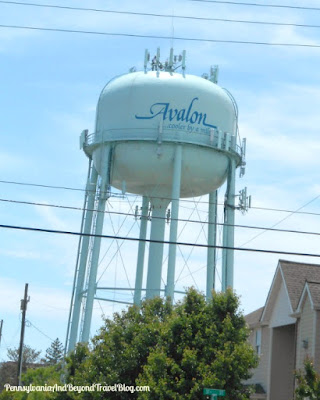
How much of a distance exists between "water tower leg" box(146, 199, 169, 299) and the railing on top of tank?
341 centimetres

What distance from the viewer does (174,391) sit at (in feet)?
75.9

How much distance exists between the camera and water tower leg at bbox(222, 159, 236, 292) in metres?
34.8

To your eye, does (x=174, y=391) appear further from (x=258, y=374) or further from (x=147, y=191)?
(x=147, y=191)

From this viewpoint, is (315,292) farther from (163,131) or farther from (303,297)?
(163,131)

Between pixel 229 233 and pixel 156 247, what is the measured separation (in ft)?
13.0

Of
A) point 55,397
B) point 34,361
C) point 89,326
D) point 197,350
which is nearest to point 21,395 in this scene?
point 89,326

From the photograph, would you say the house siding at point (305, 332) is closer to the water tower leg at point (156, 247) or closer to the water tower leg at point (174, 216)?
the water tower leg at point (174, 216)

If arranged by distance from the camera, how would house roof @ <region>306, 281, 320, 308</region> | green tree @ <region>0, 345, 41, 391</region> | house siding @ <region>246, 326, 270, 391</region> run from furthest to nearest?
green tree @ <region>0, 345, 41, 391</region> → house siding @ <region>246, 326, 270, 391</region> → house roof @ <region>306, 281, 320, 308</region>

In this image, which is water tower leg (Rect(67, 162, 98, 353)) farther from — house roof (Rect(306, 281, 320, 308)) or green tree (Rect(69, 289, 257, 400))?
house roof (Rect(306, 281, 320, 308))

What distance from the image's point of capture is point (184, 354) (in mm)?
23312

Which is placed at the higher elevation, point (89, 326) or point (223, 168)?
point (223, 168)

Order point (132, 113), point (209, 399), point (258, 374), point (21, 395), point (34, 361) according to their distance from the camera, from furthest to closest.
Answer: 1. point (34, 361)
2. point (21, 395)
3. point (132, 113)
4. point (258, 374)
5. point (209, 399)

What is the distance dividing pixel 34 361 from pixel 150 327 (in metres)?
66.2

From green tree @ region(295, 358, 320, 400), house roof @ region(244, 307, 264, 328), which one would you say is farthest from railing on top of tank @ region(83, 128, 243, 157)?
green tree @ region(295, 358, 320, 400)
